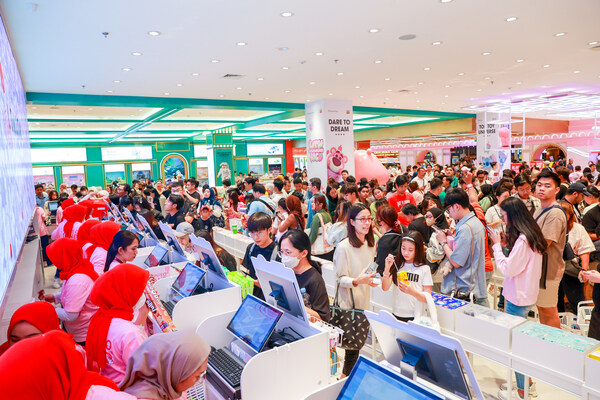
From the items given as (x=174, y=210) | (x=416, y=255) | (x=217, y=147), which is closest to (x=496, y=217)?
(x=416, y=255)

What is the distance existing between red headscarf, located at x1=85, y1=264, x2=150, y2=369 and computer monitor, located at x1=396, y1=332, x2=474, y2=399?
1.44 meters

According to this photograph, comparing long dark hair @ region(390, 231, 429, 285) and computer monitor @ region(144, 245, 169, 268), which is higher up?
long dark hair @ region(390, 231, 429, 285)

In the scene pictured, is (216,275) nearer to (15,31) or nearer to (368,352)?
(368,352)

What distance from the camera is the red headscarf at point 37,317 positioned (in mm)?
1872

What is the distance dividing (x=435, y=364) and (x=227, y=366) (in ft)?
3.52

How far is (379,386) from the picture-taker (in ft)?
4.50

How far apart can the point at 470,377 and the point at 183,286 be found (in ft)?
6.87

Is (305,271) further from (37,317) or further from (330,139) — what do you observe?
(330,139)

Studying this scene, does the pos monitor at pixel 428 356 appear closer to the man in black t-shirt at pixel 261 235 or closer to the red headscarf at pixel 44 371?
the red headscarf at pixel 44 371

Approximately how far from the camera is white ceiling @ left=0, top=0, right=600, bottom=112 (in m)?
4.51

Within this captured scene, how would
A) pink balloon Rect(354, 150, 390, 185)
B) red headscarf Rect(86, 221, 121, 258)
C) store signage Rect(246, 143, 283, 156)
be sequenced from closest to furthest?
red headscarf Rect(86, 221, 121, 258) → pink balloon Rect(354, 150, 390, 185) → store signage Rect(246, 143, 283, 156)

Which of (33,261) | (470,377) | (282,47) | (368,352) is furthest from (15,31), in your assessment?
(470,377)

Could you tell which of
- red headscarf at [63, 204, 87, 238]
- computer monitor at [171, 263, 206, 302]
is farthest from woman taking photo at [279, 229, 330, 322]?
red headscarf at [63, 204, 87, 238]

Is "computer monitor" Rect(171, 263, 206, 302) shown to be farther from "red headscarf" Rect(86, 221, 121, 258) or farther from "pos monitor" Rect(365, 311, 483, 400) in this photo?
"pos monitor" Rect(365, 311, 483, 400)
